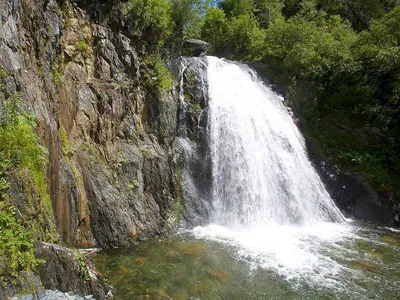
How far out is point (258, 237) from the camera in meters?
Answer: 8.84

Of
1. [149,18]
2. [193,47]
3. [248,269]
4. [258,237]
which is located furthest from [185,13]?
[248,269]

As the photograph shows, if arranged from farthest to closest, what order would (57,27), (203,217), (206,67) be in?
(206,67) → (203,217) → (57,27)

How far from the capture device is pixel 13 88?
486 cm

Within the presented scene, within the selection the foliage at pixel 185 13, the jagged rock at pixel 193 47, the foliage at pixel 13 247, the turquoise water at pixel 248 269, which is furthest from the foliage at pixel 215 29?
the foliage at pixel 13 247

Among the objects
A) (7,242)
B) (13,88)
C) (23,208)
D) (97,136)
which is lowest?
(7,242)

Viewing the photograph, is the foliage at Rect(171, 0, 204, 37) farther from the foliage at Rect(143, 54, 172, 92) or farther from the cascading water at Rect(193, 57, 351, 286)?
the cascading water at Rect(193, 57, 351, 286)

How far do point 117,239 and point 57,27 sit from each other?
561 centimetres

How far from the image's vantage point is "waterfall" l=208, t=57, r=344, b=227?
1023 centimetres

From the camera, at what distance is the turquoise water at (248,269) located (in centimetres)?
594

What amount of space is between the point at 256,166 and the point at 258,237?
3031 mm

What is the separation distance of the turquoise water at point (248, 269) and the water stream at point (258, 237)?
24 millimetres

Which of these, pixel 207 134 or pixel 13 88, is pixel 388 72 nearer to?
pixel 207 134

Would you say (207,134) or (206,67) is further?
(206,67)

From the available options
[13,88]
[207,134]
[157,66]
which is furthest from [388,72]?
[13,88]
